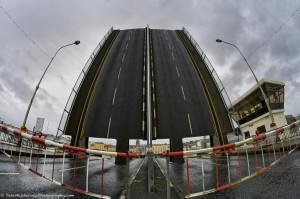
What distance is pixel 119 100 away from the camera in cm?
968

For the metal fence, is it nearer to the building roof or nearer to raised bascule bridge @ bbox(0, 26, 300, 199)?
raised bascule bridge @ bbox(0, 26, 300, 199)

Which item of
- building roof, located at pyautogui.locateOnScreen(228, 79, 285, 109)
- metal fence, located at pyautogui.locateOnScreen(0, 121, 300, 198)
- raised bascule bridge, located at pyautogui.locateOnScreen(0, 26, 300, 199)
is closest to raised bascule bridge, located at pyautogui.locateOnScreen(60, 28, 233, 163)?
raised bascule bridge, located at pyautogui.locateOnScreen(0, 26, 300, 199)

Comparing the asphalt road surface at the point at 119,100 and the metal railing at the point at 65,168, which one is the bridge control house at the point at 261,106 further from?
the metal railing at the point at 65,168

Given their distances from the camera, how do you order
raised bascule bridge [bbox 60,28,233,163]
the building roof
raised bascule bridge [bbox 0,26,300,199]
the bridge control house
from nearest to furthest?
1. raised bascule bridge [bbox 0,26,300,199]
2. raised bascule bridge [bbox 60,28,233,163]
3. the building roof
4. the bridge control house

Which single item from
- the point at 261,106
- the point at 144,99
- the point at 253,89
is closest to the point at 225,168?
the point at 144,99

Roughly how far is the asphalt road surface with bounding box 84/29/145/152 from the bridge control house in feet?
36.0

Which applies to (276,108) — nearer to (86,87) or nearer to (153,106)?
(153,106)

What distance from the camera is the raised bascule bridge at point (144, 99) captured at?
848 centimetres

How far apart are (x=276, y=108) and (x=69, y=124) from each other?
2284 centimetres

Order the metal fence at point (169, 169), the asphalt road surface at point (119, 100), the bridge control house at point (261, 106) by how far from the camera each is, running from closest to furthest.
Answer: the metal fence at point (169, 169) → the asphalt road surface at point (119, 100) → the bridge control house at point (261, 106)

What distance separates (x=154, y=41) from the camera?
15.4 m

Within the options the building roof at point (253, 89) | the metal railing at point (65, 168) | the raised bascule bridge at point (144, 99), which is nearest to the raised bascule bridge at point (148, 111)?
the raised bascule bridge at point (144, 99)

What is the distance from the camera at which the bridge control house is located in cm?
1701

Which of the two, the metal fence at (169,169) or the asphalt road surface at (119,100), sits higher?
the asphalt road surface at (119,100)
